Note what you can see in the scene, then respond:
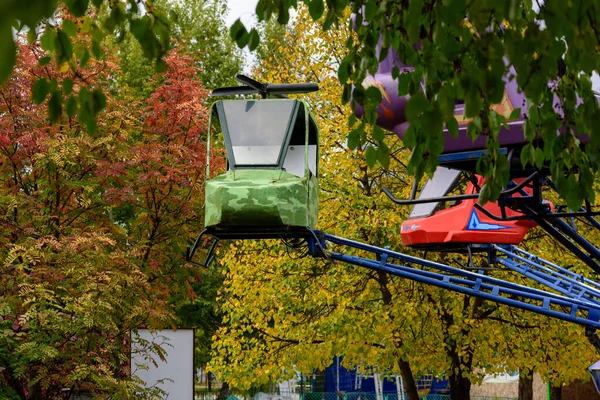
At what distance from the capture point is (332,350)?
16.8 meters

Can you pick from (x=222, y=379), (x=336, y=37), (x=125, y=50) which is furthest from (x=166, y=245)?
(x=125, y=50)

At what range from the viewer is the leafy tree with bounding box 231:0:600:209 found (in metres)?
3.41

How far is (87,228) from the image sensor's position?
47.3ft

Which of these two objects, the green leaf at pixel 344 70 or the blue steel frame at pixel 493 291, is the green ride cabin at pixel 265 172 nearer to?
the blue steel frame at pixel 493 291

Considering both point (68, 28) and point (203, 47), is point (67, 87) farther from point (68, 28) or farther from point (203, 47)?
point (203, 47)

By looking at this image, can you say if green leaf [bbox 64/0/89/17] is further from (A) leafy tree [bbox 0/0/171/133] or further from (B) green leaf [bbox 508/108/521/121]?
(B) green leaf [bbox 508/108/521/121]

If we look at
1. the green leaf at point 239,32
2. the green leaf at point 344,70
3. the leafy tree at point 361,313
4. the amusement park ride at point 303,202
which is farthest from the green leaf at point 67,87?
the leafy tree at point 361,313

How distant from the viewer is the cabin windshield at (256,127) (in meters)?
10.4

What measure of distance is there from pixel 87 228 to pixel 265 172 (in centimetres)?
509

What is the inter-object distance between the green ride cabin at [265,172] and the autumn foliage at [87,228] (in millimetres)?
2348

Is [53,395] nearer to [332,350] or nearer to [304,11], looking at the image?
[332,350]

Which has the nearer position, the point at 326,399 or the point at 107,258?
the point at 107,258

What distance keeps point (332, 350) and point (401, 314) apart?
1404mm

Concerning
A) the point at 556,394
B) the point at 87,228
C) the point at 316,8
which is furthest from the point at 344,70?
the point at 556,394
